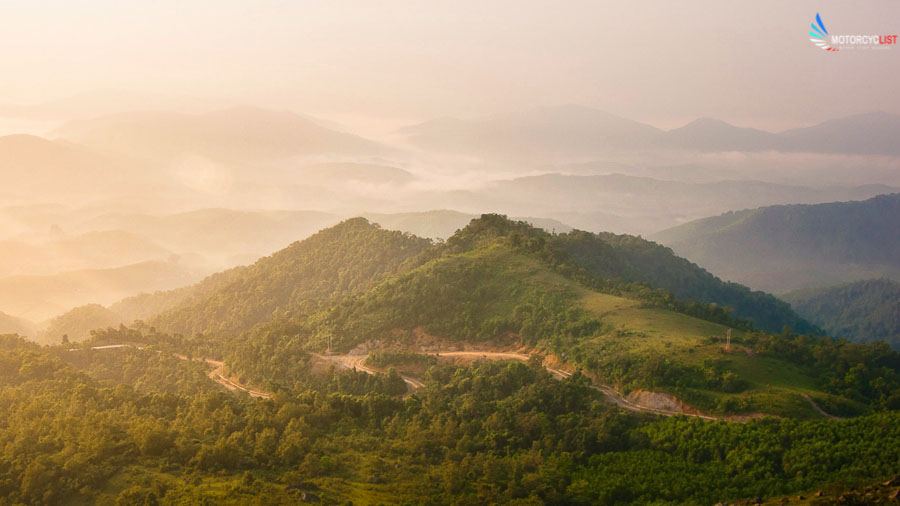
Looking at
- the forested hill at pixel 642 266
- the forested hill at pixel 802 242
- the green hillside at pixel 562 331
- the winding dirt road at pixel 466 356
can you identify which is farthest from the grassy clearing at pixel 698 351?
the forested hill at pixel 802 242

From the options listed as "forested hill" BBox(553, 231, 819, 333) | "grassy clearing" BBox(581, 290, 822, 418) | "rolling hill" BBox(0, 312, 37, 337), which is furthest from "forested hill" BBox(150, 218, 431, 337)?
"grassy clearing" BBox(581, 290, 822, 418)

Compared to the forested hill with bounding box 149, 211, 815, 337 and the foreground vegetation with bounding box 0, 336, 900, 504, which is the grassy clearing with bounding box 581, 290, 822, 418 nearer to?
the foreground vegetation with bounding box 0, 336, 900, 504

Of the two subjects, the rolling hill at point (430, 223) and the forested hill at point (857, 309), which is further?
the rolling hill at point (430, 223)

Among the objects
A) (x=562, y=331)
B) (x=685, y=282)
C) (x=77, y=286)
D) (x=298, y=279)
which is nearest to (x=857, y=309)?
(x=685, y=282)

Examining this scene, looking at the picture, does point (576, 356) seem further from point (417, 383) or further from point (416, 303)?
point (416, 303)

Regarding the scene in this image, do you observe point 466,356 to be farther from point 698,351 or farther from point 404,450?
point 404,450

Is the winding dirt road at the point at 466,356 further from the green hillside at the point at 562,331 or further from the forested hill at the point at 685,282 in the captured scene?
the forested hill at the point at 685,282
